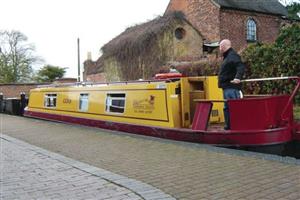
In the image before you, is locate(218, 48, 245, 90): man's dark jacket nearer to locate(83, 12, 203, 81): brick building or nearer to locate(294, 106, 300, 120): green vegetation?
locate(294, 106, 300, 120): green vegetation

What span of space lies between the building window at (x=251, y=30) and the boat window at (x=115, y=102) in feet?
73.5

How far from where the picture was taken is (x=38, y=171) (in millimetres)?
6781

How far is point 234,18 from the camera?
31.3 metres

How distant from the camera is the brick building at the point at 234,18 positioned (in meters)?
30.8

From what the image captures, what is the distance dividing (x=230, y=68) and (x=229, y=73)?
0.10 m

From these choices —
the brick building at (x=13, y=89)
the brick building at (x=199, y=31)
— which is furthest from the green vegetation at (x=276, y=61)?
the brick building at (x=13, y=89)

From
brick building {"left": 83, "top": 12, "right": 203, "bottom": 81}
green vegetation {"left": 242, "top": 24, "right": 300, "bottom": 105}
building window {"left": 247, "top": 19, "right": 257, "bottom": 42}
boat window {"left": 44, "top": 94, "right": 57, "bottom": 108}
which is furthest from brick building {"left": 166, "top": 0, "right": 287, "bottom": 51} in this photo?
boat window {"left": 44, "top": 94, "right": 57, "bottom": 108}

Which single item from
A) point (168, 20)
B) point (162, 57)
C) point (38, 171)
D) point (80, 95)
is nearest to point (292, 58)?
point (80, 95)

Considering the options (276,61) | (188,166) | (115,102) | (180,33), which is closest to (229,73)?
(188,166)

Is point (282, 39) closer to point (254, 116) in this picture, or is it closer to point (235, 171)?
point (254, 116)

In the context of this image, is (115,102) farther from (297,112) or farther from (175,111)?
(297,112)

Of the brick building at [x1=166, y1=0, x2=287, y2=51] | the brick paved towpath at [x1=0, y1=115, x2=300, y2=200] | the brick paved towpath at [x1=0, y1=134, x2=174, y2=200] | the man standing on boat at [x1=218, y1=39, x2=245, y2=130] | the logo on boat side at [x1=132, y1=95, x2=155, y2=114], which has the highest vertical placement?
the brick building at [x1=166, y1=0, x2=287, y2=51]

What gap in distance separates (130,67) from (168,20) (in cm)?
425

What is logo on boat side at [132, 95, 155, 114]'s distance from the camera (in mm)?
10291
